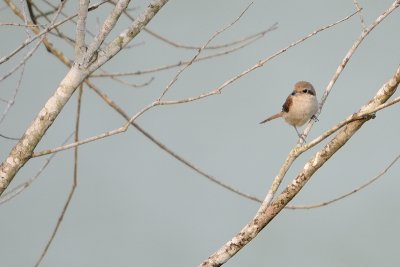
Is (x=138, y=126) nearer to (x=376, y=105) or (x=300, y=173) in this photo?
(x=300, y=173)

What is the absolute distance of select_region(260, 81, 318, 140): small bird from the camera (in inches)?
158

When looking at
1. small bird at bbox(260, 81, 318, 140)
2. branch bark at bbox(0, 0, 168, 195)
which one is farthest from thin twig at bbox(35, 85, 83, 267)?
small bird at bbox(260, 81, 318, 140)

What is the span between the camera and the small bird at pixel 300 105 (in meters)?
4.01

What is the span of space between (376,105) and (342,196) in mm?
427

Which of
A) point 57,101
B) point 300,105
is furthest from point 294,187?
point 300,105

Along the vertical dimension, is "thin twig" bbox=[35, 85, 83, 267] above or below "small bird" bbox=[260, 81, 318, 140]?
below

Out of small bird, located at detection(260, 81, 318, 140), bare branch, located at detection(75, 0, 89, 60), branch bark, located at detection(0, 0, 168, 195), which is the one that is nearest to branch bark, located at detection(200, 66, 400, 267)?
branch bark, located at detection(0, 0, 168, 195)

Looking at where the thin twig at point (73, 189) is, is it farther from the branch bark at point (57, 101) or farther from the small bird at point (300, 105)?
the small bird at point (300, 105)

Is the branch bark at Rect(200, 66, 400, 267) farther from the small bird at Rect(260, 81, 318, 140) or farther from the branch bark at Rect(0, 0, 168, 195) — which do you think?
the small bird at Rect(260, 81, 318, 140)

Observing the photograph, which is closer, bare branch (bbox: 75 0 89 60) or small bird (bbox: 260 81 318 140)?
bare branch (bbox: 75 0 89 60)

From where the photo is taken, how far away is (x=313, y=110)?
12.9 ft

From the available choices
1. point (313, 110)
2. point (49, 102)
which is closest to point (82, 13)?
point (49, 102)

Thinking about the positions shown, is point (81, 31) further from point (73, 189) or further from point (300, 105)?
point (300, 105)

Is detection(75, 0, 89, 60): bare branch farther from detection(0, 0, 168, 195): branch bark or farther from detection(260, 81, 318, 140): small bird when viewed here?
detection(260, 81, 318, 140): small bird
